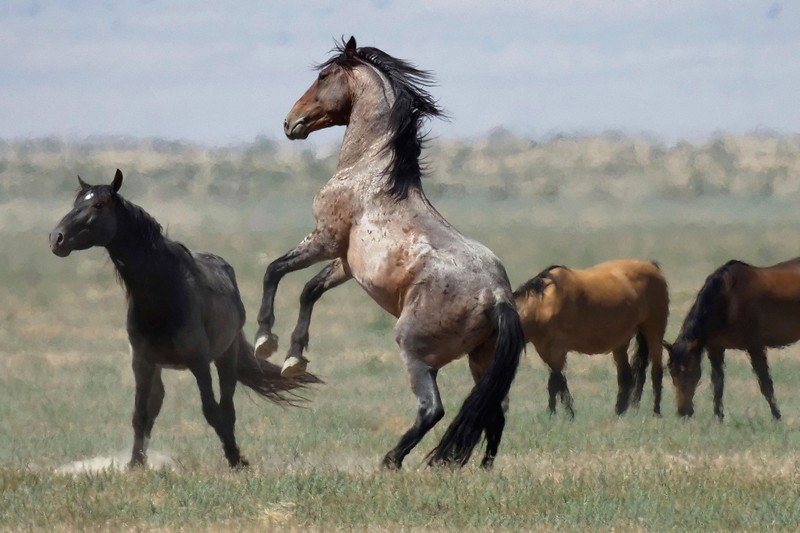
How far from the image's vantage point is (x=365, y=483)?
23.8 ft

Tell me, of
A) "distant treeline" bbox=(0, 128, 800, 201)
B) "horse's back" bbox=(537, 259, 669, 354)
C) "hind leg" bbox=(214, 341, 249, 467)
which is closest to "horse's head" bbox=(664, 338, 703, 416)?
"horse's back" bbox=(537, 259, 669, 354)

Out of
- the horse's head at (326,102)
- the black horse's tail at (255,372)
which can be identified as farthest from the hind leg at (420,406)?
the black horse's tail at (255,372)

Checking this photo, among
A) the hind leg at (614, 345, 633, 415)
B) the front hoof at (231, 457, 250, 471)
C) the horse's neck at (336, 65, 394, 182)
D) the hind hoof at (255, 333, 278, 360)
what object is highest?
the horse's neck at (336, 65, 394, 182)

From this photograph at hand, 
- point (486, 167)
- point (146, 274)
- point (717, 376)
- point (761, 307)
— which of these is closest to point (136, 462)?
point (146, 274)

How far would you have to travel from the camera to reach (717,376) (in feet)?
43.3

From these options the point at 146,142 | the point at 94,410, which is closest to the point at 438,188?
the point at 94,410

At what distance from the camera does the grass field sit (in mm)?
6613

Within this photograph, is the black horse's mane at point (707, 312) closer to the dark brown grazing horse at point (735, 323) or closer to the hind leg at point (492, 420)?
the dark brown grazing horse at point (735, 323)

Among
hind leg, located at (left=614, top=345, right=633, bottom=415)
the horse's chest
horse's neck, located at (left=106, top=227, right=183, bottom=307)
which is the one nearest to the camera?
the horse's chest

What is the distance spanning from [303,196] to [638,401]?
3514 cm

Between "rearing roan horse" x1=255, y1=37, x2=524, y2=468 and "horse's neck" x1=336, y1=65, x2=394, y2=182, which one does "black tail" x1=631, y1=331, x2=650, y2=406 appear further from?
"horse's neck" x1=336, y1=65, x2=394, y2=182

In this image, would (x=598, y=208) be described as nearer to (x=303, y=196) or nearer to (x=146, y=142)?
(x=303, y=196)

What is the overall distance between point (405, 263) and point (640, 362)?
7226mm

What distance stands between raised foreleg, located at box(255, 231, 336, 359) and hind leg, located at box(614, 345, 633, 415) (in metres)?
6.20
